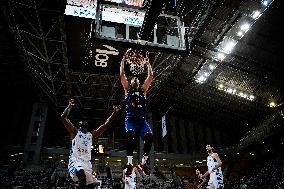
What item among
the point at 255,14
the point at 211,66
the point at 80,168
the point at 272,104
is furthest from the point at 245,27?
the point at 80,168

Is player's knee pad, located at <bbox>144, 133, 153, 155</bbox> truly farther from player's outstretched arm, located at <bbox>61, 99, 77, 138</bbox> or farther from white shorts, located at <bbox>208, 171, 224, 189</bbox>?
white shorts, located at <bbox>208, 171, 224, 189</bbox>

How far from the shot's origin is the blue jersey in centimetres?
654

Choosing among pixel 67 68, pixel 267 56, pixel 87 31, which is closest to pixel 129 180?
pixel 87 31

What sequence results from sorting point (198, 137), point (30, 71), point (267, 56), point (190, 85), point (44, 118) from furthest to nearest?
point (198, 137), point (44, 118), point (190, 85), point (30, 71), point (267, 56)

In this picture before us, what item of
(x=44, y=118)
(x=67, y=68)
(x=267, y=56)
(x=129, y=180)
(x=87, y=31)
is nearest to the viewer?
(x=129, y=180)

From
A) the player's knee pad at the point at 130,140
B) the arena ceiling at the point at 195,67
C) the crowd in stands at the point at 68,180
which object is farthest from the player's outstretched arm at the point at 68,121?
the crowd in stands at the point at 68,180

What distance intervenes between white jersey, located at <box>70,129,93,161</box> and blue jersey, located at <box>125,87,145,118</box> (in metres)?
1.07

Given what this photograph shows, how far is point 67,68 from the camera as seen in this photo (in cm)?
1764

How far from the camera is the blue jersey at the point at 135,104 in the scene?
21.4ft

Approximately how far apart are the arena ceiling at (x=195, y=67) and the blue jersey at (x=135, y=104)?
528 cm

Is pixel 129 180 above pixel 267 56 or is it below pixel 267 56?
below

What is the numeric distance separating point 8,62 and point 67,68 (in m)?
4.45

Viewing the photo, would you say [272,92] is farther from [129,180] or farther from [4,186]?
[4,186]

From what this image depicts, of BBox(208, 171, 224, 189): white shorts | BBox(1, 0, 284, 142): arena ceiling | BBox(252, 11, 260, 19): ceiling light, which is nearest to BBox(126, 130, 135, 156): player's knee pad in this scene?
BBox(208, 171, 224, 189): white shorts
